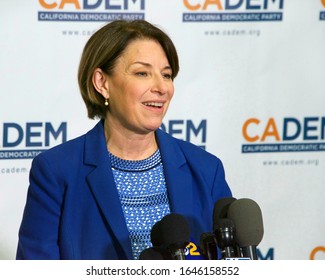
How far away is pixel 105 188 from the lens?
188 cm

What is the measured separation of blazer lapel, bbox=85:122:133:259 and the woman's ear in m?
0.13

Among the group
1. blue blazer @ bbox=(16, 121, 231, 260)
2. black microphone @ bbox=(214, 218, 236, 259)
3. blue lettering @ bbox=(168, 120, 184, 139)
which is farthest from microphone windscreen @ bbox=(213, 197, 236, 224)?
blue lettering @ bbox=(168, 120, 184, 139)

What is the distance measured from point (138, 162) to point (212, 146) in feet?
3.87

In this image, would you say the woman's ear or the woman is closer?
the woman

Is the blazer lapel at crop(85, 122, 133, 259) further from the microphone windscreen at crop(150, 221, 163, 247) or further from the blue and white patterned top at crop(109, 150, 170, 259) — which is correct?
the microphone windscreen at crop(150, 221, 163, 247)

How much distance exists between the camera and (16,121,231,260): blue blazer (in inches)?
71.9

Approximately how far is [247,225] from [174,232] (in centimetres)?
14

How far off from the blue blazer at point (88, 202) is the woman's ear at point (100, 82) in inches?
5.5

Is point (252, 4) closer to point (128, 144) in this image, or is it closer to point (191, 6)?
point (191, 6)

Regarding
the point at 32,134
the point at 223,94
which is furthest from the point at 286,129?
the point at 32,134

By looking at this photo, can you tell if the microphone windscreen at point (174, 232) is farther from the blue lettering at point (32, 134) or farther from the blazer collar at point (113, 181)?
the blue lettering at point (32, 134)

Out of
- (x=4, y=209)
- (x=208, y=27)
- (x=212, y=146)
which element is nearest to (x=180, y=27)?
(x=208, y=27)

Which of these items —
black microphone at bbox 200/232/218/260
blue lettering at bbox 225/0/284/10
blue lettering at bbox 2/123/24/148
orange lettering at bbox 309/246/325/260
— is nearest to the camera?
black microphone at bbox 200/232/218/260

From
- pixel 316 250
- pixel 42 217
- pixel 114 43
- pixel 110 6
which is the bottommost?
pixel 316 250
